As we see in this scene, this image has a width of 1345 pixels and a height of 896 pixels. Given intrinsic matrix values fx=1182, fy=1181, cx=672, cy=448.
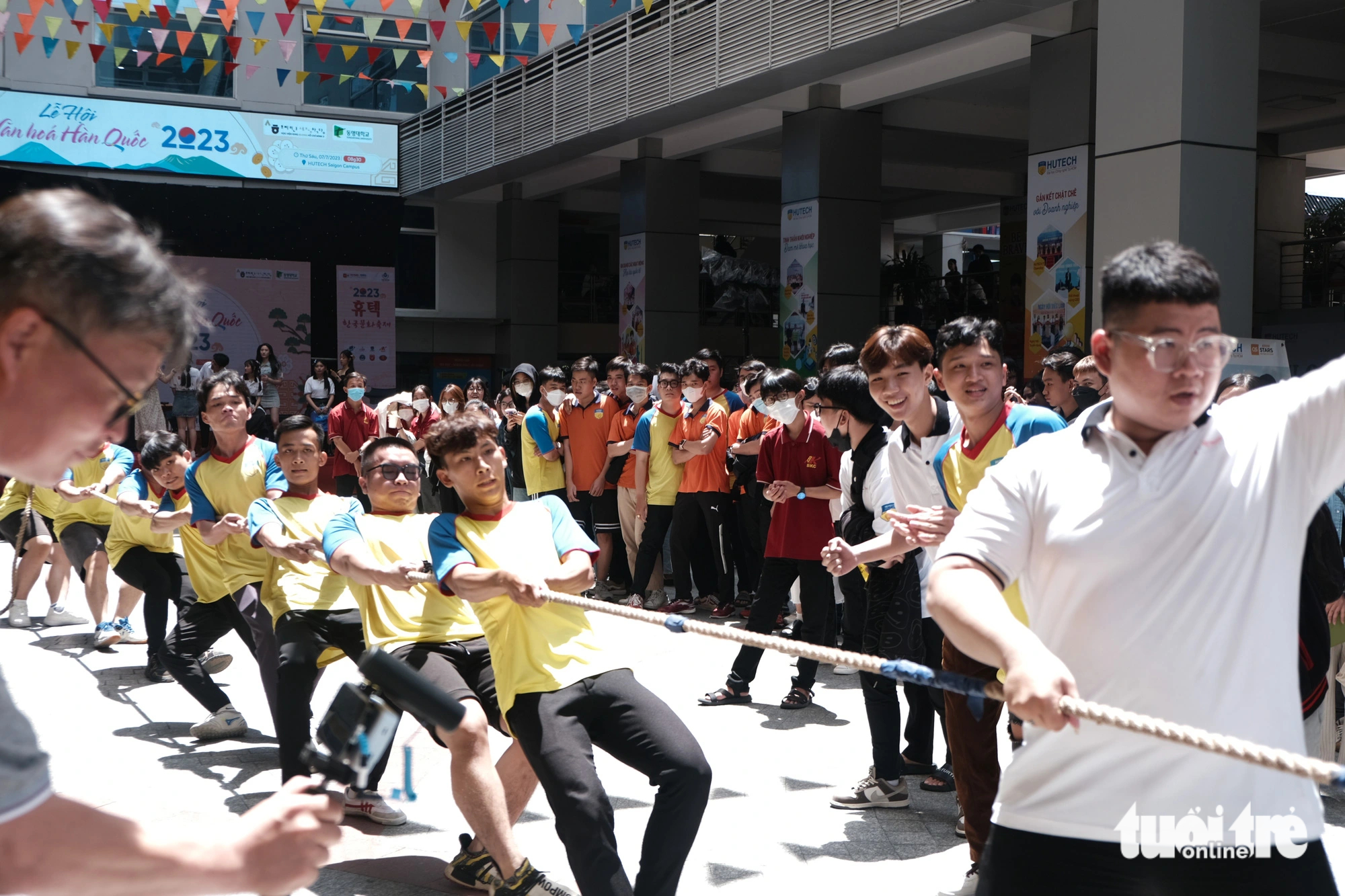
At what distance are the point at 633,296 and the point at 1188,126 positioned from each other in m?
10.8

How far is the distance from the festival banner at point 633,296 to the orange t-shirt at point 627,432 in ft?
30.1

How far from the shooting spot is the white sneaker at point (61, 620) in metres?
9.05

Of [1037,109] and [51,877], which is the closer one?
[51,877]

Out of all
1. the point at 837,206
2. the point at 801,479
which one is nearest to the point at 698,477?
the point at 801,479

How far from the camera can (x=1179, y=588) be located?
6.64ft

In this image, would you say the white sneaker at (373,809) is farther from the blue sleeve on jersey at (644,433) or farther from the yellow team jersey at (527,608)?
the blue sleeve on jersey at (644,433)

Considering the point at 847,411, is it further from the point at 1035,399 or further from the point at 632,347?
the point at 632,347

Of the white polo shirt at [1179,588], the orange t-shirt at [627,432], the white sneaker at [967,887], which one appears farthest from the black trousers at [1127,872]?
the orange t-shirt at [627,432]

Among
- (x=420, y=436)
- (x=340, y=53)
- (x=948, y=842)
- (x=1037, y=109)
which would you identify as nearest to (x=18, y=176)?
(x=340, y=53)

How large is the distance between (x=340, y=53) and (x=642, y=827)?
23.5m

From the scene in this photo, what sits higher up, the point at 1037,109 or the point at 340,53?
the point at 340,53

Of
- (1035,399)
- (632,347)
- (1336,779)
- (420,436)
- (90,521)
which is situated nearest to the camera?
(1336,779)

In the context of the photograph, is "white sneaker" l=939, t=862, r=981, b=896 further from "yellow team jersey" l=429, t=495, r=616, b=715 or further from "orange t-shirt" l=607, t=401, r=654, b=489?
"orange t-shirt" l=607, t=401, r=654, b=489

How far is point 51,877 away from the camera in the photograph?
1368 millimetres
